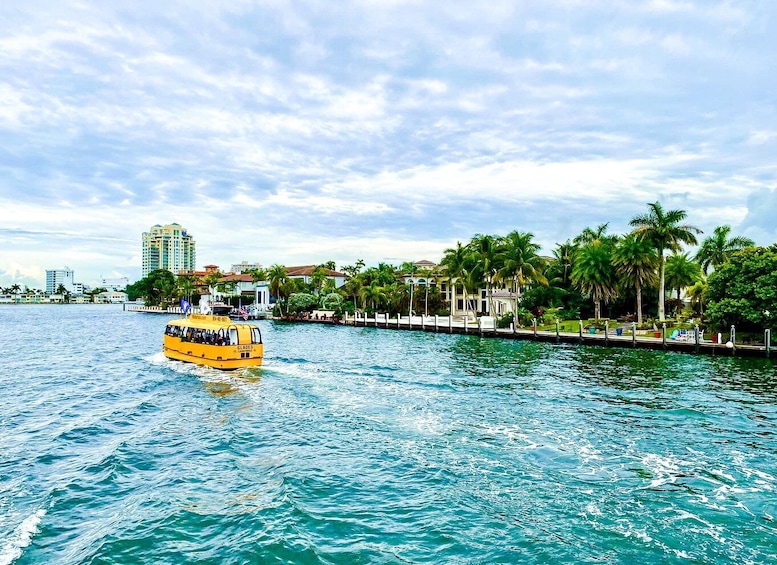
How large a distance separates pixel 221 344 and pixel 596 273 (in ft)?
159

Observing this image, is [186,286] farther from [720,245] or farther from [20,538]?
[20,538]

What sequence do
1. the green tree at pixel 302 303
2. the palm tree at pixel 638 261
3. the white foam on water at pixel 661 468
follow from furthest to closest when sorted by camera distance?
the green tree at pixel 302 303 < the palm tree at pixel 638 261 < the white foam on water at pixel 661 468

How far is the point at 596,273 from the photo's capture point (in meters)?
67.9

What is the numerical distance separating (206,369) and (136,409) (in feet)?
38.1

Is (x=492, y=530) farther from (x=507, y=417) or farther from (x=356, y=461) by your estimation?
(x=507, y=417)

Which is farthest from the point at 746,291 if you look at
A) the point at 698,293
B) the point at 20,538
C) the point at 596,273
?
the point at 20,538

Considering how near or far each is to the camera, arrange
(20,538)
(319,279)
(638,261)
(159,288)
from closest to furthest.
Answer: (20,538)
(638,261)
(319,279)
(159,288)

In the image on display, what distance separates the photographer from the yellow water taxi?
3591 centimetres

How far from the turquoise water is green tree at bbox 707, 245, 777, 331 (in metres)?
12.5

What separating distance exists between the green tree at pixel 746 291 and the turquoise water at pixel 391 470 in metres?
12.5

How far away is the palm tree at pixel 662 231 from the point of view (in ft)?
203

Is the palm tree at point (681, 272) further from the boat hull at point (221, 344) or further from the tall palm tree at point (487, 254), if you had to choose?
the boat hull at point (221, 344)

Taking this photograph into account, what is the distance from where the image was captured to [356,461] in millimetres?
17406

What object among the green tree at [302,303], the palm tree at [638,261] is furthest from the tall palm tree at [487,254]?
the green tree at [302,303]
